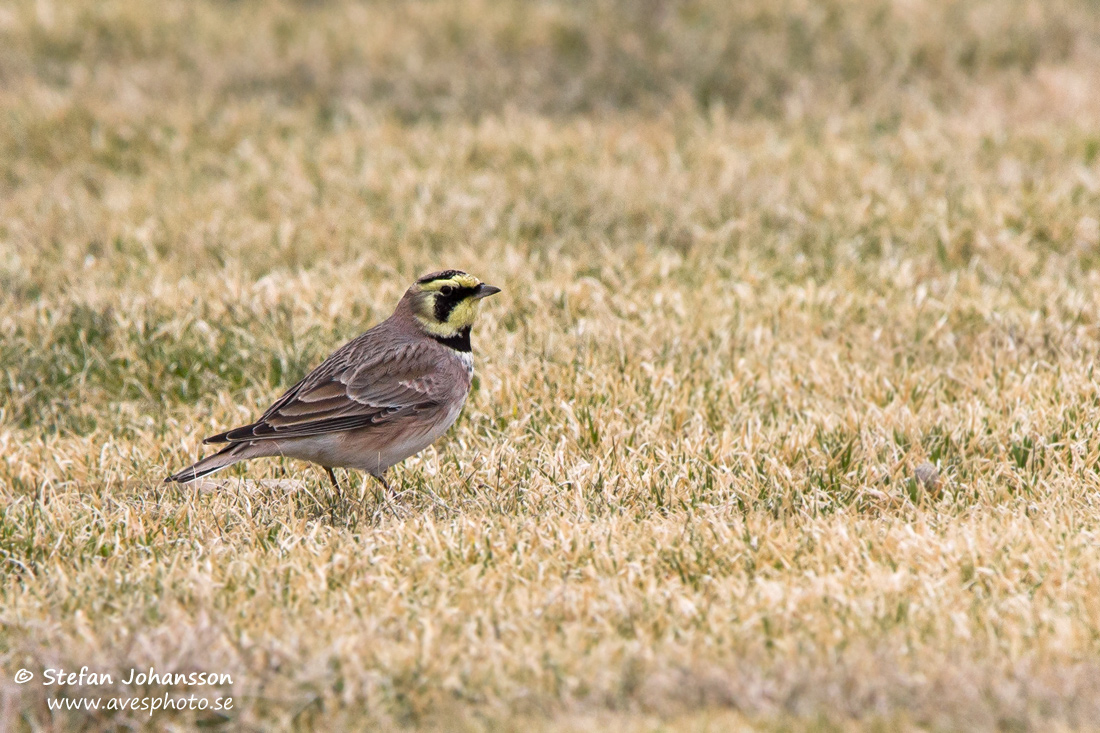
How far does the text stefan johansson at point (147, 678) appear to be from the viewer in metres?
4.23

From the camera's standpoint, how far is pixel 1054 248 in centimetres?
902

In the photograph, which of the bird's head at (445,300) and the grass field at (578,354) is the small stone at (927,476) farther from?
the bird's head at (445,300)

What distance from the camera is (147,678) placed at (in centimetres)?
425

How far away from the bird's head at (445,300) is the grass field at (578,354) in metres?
0.60

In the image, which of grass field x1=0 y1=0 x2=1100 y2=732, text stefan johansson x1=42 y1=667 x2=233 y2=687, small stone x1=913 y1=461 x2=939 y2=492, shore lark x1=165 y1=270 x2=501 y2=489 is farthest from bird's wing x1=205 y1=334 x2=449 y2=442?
small stone x1=913 y1=461 x2=939 y2=492

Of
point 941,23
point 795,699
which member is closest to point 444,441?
point 795,699

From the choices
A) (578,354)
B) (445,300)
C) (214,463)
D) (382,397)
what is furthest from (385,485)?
(578,354)

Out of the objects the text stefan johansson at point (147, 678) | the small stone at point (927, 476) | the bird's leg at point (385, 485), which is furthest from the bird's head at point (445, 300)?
the text stefan johansson at point (147, 678)

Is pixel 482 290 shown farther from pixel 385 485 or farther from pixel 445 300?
pixel 385 485

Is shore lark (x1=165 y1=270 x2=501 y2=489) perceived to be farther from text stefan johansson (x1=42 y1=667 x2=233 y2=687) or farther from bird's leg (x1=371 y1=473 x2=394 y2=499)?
text stefan johansson (x1=42 y1=667 x2=233 y2=687)

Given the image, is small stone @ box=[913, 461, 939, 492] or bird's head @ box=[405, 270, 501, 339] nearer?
small stone @ box=[913, 461, 939, 492]

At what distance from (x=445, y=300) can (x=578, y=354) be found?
1220mm

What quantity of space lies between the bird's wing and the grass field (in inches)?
13.3

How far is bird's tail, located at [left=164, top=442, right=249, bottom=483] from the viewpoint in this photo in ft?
18.7
